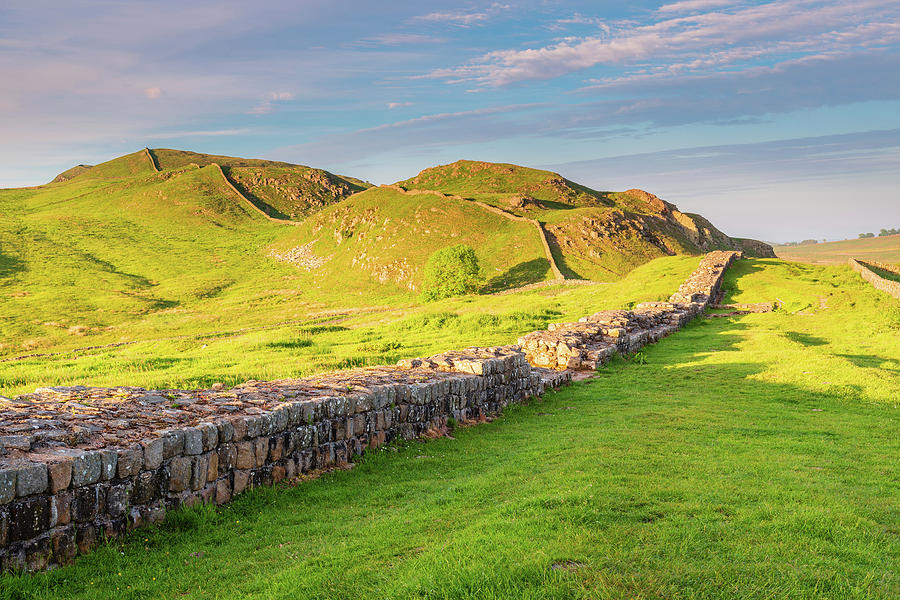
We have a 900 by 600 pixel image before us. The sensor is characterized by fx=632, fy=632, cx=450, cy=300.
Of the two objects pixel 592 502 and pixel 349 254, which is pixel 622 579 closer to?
pixel 592 502

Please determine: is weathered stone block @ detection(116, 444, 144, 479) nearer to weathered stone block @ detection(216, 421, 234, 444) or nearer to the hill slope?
weathered stone block @ detection(216, 421, 234, 444)

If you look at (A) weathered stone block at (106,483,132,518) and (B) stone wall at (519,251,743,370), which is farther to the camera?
(B) stone wall at (519,251,743,370)

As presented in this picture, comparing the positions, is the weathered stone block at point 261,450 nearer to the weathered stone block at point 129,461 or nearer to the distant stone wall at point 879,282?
the weathered stone block at point 129,461

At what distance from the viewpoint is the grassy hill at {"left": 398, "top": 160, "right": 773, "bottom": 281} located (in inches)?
3017

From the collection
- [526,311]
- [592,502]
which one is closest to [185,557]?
[592,502]

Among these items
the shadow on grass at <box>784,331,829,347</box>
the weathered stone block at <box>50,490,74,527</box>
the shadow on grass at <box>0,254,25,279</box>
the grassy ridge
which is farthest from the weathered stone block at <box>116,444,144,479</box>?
the shadow on grass at <box>0,254,25,279</box>

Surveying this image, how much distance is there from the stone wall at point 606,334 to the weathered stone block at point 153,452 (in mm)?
16799

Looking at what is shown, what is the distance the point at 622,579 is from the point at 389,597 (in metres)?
2.10

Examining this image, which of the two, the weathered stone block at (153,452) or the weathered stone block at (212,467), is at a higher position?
the weathered stone block at (153,452)

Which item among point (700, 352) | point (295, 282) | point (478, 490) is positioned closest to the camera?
point (478, 490)

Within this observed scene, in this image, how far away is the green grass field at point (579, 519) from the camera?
5863 millimetres

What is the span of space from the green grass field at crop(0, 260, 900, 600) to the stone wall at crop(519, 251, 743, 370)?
6.52m

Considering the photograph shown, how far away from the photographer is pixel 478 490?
9633mm

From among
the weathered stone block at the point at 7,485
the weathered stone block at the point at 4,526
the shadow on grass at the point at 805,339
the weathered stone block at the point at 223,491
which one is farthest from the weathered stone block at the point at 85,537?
the shadow on grass at the point at 805,339
